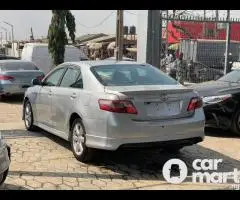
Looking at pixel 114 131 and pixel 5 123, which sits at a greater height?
pixel 114 131

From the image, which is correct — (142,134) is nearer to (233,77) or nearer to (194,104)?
(194,104)

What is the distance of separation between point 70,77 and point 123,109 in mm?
1798

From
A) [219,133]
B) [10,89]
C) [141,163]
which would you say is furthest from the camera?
[10,89]

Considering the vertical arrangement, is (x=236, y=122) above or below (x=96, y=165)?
above

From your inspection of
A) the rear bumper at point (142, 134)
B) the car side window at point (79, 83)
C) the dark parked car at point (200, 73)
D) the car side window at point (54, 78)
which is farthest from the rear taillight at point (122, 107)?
the dark parked car at point (200, 73)

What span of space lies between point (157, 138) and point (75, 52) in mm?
16922

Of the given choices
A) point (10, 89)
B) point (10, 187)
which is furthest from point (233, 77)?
point (10, 89)

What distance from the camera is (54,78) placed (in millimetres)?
8445

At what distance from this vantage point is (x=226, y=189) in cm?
584

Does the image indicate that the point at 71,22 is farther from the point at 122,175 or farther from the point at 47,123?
the point at 122,175

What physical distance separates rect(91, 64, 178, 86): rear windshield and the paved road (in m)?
1.05

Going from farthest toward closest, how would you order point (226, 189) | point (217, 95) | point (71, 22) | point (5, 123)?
point (71, 22)
point (5, 123)
point (217, 95)
point (226, 189)

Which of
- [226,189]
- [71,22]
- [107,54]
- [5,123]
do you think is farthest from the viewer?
[107,54]
